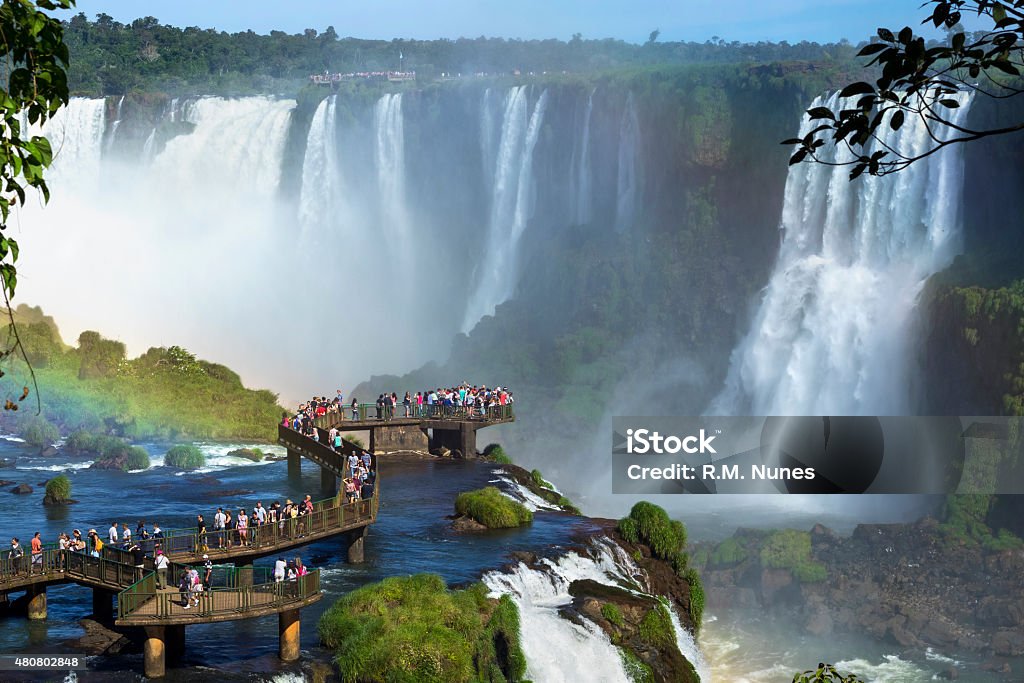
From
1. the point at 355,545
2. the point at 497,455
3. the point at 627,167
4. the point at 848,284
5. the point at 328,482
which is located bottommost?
the point at 355,545

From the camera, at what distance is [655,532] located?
40.2 m

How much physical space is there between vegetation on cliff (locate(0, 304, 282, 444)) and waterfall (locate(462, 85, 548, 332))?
1939cm

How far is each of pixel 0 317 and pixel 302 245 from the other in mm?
20952

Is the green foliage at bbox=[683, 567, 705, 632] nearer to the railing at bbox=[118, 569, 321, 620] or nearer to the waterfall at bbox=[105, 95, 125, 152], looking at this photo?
the railing at bbox=[118, 569, 321, 620]

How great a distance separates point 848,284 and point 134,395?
36.2 meters

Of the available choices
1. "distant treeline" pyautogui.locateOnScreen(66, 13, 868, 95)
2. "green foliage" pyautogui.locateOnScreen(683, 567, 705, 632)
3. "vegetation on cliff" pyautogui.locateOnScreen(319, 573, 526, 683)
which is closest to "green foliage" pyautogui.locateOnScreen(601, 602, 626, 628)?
"vegetation on cliff" pyautogui.locateOnScreen(319, 573, 526, 683)

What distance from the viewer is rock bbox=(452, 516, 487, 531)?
134 ft

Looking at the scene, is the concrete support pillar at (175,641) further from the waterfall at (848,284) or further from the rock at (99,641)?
the waterfall at (848,284)

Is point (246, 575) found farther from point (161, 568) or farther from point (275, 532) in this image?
point (275, 532)

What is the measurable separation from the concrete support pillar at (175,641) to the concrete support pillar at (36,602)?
463 cm

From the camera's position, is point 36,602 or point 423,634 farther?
point 36,602

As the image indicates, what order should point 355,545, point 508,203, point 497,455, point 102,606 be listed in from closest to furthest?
point 102,606 < point 355,545 < point 497,455 < point 508,203

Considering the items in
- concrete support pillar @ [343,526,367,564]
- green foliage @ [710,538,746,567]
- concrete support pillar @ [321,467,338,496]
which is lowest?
green foliage @ [710,538,746,567]

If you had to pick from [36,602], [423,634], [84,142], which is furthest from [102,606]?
[84,142]
